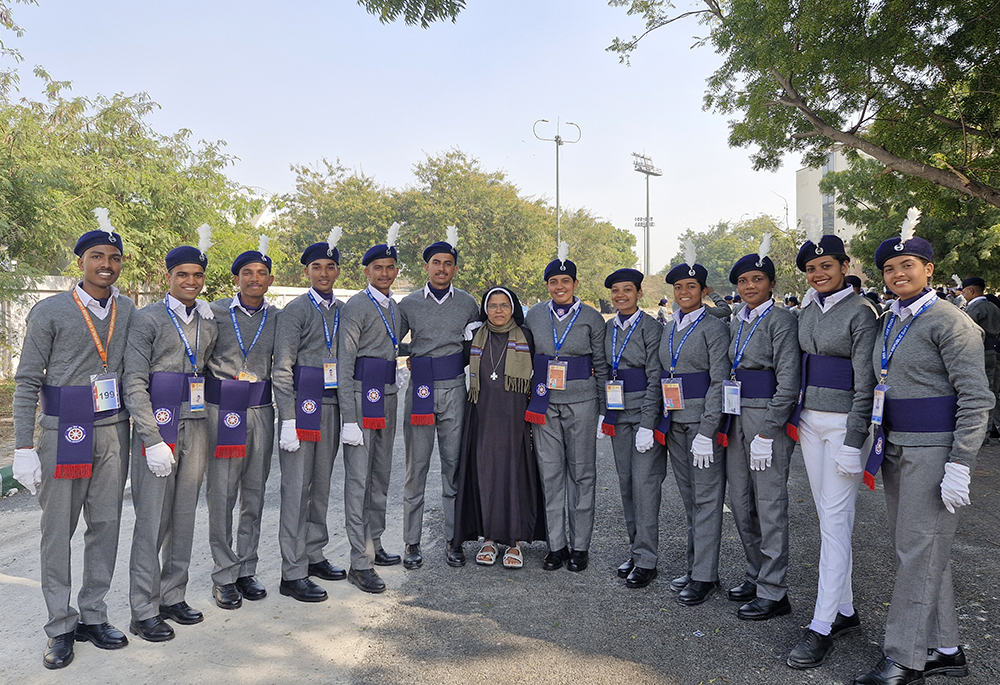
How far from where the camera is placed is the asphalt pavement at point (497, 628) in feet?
11.3

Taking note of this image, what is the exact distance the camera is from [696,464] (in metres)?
4.34

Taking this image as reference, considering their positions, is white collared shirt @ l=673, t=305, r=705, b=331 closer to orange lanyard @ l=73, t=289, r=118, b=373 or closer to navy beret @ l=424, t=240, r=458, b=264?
navy beret @ l=424, t=240, r=458, b=264

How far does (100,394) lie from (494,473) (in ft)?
8.66

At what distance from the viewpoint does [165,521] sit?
13.3 ft

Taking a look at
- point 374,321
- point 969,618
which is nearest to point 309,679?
point 374,321

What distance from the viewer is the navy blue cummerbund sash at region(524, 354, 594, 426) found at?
193 inches

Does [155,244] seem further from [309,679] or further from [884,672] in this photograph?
[884,672]

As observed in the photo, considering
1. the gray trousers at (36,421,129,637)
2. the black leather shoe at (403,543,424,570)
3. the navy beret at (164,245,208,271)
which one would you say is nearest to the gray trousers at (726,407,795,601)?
the black leather shoe at (403,543,424,570)

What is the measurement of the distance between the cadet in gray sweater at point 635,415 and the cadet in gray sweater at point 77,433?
309cm

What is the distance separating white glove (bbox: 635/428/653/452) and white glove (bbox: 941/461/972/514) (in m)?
1.75

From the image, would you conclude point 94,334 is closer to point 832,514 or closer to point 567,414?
point 567,414

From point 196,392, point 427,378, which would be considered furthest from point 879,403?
point 196,392

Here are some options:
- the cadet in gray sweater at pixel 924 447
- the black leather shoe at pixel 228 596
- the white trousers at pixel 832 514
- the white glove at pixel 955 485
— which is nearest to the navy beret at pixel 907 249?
the cadet in gray sweater at pixel 924 447

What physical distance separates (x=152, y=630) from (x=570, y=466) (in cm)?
284
